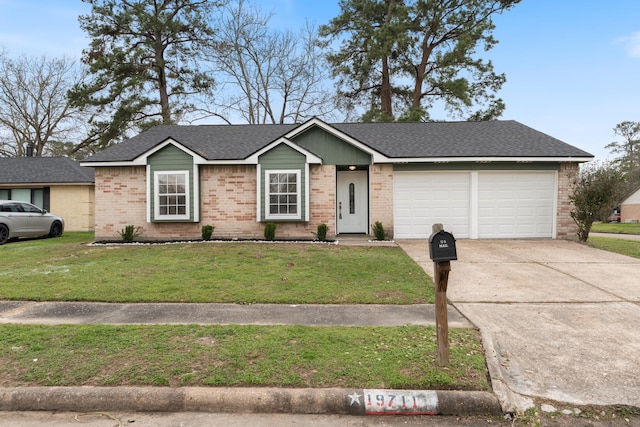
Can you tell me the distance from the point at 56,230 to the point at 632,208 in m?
51.0

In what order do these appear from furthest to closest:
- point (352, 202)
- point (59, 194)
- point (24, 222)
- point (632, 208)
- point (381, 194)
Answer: point (632, 208)
point (59, 194)
point (24, 222)
point (352, 202)
point (381, 194)

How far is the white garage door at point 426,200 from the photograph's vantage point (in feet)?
39.9

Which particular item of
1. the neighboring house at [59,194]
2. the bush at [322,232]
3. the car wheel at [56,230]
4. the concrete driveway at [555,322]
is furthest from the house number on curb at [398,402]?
the neighboring house at [59,194]

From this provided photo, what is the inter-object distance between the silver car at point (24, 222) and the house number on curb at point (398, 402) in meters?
15.4

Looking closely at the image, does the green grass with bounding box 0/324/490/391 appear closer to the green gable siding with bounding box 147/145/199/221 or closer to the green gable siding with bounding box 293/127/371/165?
the green gable siding with bounding box 147/145/199/221

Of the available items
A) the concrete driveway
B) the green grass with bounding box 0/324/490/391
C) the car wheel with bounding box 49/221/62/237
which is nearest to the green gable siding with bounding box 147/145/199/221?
the car wheel with bounding box 49/221/62/237

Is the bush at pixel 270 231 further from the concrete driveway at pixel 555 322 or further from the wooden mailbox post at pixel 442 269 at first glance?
the wooden mailbox post at pixel 442 269

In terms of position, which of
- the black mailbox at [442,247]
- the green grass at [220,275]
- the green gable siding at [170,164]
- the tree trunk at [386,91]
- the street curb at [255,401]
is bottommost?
the street curb at [255,401]

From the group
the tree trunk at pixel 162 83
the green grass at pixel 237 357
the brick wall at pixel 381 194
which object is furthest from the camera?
the tree trunk at pixel 162 83

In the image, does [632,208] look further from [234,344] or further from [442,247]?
[234,344]

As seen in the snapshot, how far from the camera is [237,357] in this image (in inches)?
133

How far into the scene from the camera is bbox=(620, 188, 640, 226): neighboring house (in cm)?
3753

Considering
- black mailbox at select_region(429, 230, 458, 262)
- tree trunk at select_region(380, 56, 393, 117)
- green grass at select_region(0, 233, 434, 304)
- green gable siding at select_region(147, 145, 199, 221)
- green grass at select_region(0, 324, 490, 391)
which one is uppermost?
tree trunk at select_region(380, 56, 393, 117)

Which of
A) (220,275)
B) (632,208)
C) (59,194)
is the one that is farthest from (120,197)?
(632,208)
